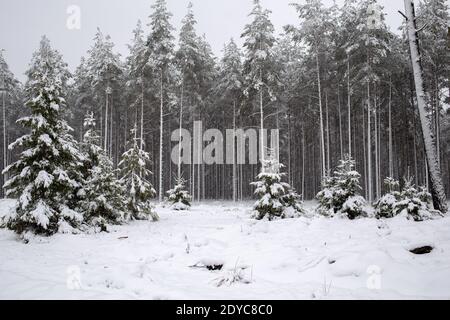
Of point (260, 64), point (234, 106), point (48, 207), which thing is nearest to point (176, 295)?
point (48, 207)

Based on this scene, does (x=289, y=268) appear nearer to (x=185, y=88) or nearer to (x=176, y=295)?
(x=176, y=295)

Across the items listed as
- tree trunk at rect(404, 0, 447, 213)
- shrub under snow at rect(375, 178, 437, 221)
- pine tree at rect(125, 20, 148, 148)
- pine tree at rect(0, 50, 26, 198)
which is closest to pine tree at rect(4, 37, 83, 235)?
shrub under snow at rect(375, 178, 437, 221)

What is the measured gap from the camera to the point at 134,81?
94.4 ft

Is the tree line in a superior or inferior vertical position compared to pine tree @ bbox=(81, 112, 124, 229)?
superior

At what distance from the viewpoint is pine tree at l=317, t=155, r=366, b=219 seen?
11.0 meters

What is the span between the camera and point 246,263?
7180 mm

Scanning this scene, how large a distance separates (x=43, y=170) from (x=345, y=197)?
34.0 ft

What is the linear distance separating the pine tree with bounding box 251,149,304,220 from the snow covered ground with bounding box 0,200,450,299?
6.95ft

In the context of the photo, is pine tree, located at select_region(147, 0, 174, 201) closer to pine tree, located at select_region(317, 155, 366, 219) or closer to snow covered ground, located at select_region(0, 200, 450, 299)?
pine tree, located at select_region(317, 155, 366, 219)

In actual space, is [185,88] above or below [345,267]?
above

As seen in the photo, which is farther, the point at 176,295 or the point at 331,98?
the point at 331,98

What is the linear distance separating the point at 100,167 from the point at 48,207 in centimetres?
277

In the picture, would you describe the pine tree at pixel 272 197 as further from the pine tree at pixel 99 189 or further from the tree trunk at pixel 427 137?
the pine tree at pixel 99 189

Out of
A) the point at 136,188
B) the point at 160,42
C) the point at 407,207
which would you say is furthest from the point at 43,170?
the point at 160,42
